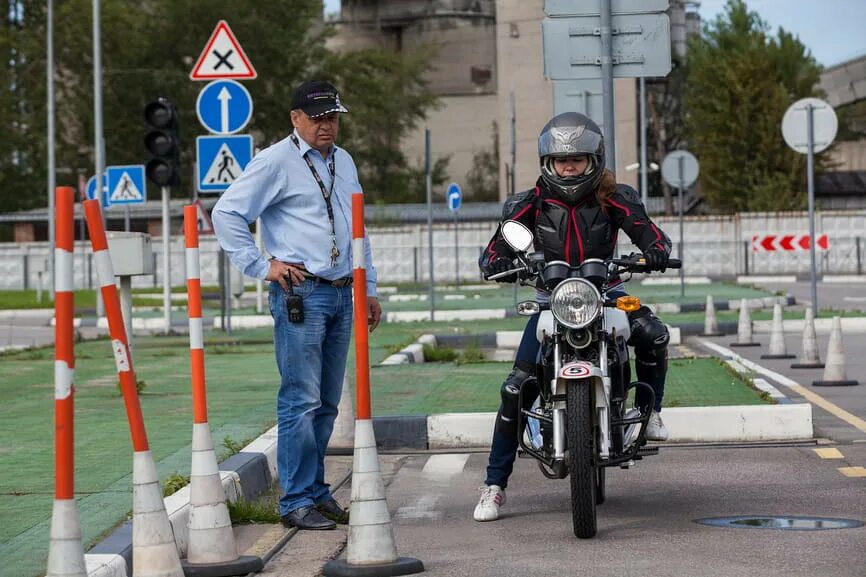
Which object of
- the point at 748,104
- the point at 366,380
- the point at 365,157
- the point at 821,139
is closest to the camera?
the point at 366,380

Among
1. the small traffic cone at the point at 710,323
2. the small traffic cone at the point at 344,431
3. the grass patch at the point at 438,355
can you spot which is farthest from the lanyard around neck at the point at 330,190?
the small traffic cone at the point at 710,323

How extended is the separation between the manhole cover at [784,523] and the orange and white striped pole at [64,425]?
323cm

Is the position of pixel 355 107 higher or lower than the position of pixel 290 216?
higher

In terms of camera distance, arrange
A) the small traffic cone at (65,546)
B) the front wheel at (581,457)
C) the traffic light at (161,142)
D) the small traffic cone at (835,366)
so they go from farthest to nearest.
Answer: the traffic light at (161,142) → the small traffic cone at (835,366) → the front wheel at (581,457) → the small traffic cone at (65,546)

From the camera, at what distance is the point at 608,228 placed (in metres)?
8.16

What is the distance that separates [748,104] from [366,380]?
→ 60530 millimetres

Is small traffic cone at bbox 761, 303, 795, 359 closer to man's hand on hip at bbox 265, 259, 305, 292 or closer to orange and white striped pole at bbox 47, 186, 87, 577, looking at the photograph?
man's hand on hip at bbox 265, 259, 305, 292

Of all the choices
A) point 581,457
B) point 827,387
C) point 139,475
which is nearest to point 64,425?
point 139,475

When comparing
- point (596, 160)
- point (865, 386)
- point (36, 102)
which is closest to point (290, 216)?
point (596, 160)

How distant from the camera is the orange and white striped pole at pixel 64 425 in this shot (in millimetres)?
5613

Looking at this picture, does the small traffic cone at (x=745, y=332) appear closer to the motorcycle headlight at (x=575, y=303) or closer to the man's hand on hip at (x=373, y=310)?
the man's hand on hip at (x=373, y=310)

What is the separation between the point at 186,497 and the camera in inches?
314

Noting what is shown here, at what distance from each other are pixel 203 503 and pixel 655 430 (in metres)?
2.44

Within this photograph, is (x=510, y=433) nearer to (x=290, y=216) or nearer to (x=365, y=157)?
(x=290, y=216)
